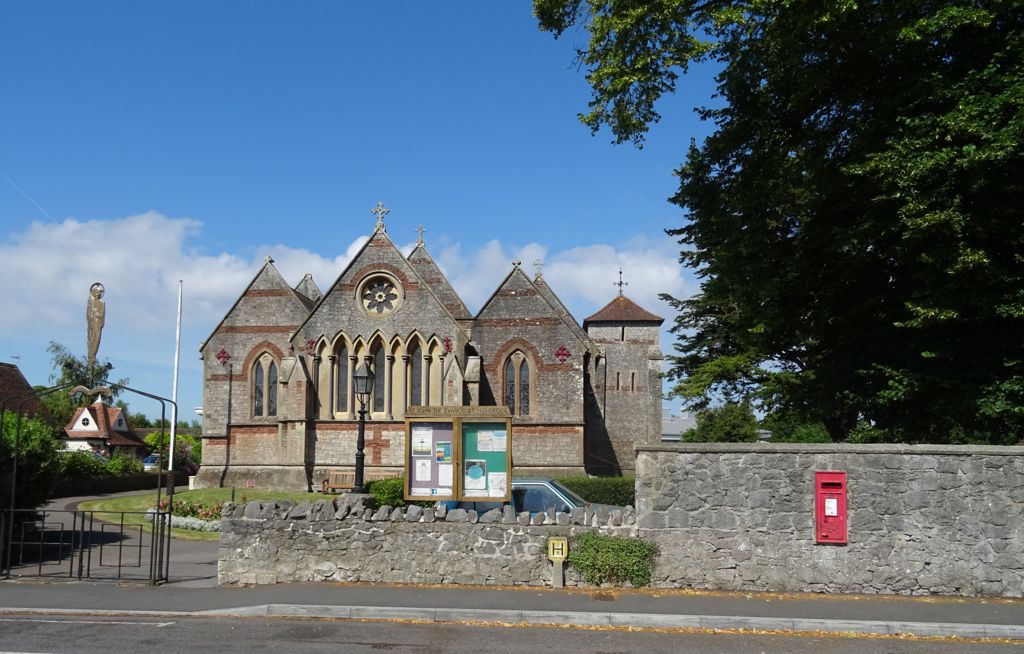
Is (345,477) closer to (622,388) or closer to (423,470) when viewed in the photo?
(622,388)

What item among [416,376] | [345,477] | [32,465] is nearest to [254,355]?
[345,477]

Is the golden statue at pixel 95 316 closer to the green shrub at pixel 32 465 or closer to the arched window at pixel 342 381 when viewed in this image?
the green shrub at pixel 32 465

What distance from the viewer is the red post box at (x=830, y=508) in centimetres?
1194

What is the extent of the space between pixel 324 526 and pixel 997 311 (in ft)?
37.9

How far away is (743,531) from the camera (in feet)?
39.8

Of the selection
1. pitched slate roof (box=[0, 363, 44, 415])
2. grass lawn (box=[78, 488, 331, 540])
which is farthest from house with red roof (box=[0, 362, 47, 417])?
grass lawn (box=[78, 488, 331, 540])

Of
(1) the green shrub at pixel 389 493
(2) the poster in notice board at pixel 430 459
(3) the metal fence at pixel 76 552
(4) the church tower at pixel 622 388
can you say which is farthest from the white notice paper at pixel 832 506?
(4) the church tower at pixel 622 388

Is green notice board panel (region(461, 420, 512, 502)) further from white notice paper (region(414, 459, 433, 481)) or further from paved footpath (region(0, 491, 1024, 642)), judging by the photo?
paved footpath (region(0, 491, 1024, 642))

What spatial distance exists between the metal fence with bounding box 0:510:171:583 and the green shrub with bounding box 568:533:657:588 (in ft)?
20.7

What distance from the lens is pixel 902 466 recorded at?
12.0 m

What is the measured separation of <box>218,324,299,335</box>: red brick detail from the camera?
3497 cm

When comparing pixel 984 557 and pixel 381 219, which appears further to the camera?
pixel 381 219

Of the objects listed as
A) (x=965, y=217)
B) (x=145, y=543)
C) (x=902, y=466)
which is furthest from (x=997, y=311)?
(x=145, y=543)

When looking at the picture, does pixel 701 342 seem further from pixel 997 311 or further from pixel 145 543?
Answer: pixel 145 543
